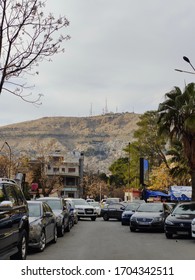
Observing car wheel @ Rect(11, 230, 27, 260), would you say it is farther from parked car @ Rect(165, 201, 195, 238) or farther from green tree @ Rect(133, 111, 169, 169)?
green tree @ Rect(133, 111, 169, 169)

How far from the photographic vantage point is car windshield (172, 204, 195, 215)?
20562mm

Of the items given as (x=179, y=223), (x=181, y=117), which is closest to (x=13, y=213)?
(x=179, y=223)

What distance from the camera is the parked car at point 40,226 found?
1422 cm

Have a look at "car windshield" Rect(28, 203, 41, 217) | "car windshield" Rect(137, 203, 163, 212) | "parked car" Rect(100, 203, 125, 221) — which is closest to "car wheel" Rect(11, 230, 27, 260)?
"car windshield" Rect(28, 203, 41, 217)

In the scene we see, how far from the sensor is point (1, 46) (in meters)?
17.3

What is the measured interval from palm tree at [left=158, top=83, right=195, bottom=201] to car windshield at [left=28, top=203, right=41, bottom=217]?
51.9ft

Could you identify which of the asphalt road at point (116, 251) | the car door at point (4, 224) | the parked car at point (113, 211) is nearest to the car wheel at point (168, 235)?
the asphalt road at point (116, 251)

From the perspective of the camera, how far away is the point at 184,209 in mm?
20969

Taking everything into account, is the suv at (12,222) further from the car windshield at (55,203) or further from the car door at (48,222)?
the car windshield at (55,203)

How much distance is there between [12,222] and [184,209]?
11919mm

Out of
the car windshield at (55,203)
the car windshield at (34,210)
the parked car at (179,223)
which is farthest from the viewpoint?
the car windshield at (55,203)

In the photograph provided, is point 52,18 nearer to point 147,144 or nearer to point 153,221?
point 153,221

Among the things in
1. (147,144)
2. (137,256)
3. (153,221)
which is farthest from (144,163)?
(137,256)

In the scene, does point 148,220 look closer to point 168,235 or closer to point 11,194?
point 168,235
